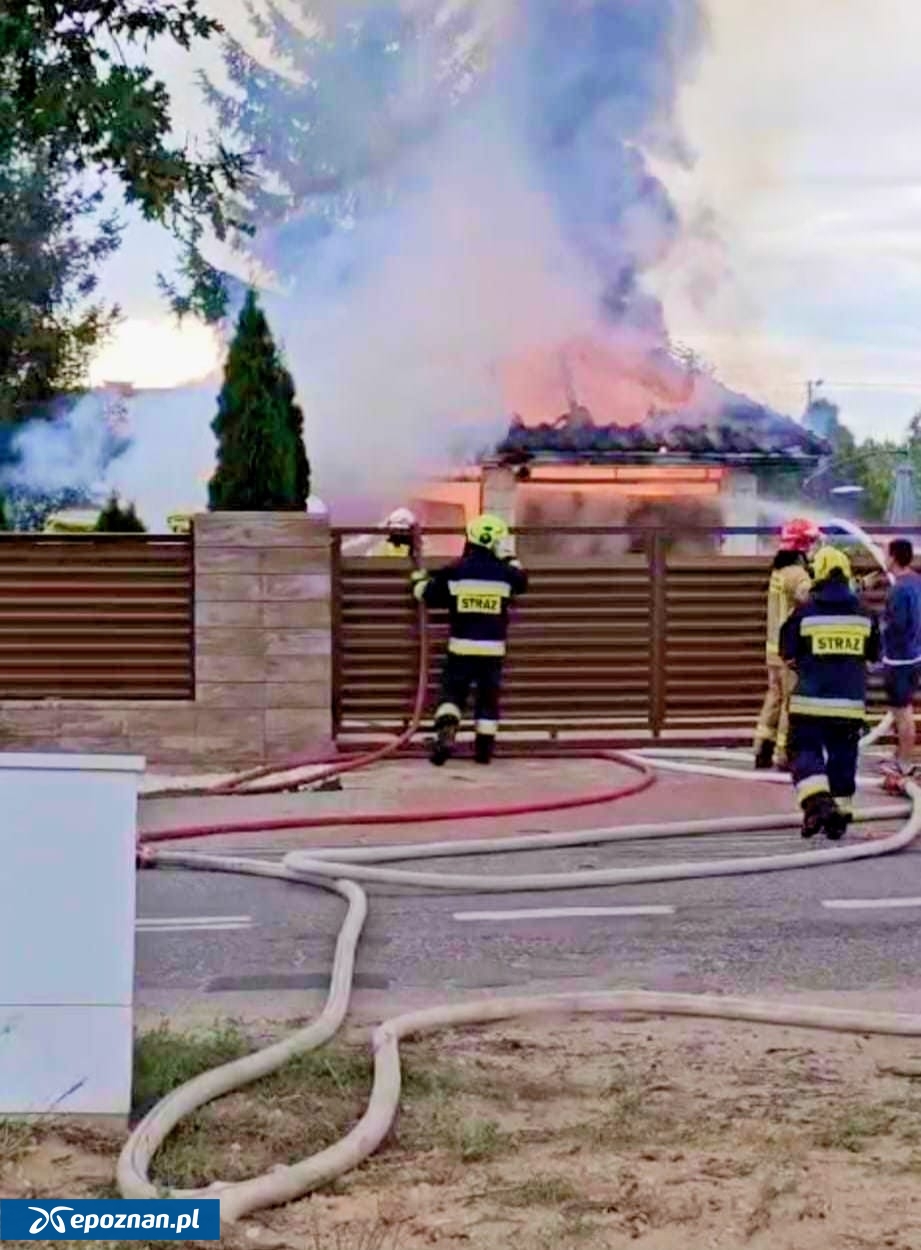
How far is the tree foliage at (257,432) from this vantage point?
1300 centimetres

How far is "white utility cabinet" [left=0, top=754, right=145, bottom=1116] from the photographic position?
482 centimetres

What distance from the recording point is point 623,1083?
5387 mm

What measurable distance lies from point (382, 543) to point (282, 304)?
318 inches

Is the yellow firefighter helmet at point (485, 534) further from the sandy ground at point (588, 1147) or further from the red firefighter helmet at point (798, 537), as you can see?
the sandy ground at point (588, 1147)

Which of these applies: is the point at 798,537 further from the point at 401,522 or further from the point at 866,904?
the point at 866,904

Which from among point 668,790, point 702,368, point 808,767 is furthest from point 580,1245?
point 702,368

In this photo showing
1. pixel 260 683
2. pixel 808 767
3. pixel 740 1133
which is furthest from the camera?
pixel 260 683

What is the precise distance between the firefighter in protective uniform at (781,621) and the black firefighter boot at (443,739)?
2006mm

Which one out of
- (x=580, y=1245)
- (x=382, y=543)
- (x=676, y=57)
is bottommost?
(x=580, y=1245)

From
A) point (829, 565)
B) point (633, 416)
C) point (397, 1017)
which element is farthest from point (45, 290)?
point (397, 1017)

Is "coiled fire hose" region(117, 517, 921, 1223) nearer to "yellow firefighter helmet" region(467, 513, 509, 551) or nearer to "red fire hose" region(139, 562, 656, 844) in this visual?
"red fire hose" region(139, 562, 656, 844)

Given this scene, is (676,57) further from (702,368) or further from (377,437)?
(377,437)

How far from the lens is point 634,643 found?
1344 cm

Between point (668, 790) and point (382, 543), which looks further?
point (382, 543)
